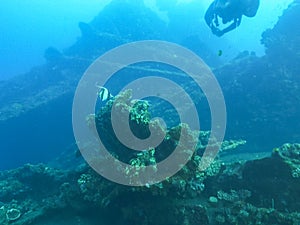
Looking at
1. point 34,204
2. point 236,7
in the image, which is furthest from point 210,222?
point 236,7

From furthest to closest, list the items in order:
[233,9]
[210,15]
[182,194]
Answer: [210,15], [233,9], [182,194]

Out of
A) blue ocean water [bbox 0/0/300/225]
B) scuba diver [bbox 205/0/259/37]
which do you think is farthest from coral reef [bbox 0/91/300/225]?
scuba diver [bbox 205/0/259/37]

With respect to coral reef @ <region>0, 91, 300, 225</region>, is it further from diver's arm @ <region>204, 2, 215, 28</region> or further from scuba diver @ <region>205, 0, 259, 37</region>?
diver's arm @ <region>204, 2, 215, 28</region>

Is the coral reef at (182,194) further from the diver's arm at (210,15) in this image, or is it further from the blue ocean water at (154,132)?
the diver's arm at (210,15)

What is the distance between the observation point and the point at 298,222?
5.46 m

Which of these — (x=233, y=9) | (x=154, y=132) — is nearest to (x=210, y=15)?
(x=233, y=9)

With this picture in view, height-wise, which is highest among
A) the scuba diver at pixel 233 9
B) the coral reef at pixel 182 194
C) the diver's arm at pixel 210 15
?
the diver's arm at pixel 210 15

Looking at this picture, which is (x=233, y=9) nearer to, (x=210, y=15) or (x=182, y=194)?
(x=210, y=15)

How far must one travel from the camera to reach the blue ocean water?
6.21 metres

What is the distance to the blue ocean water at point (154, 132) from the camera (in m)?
6.21

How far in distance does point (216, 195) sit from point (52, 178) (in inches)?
242

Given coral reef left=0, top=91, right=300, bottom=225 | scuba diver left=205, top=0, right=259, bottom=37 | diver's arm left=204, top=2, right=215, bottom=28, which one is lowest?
coral reef left=0, top=91, right=300, bottom=225

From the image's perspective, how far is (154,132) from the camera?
6.65 meters

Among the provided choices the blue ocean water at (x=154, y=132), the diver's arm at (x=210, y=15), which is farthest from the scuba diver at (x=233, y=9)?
the blue ocean water at (x=154, y=132)
